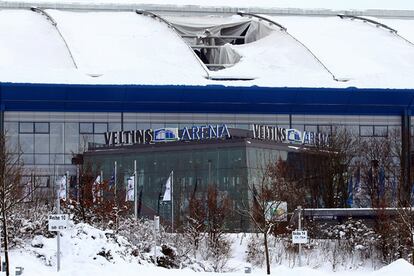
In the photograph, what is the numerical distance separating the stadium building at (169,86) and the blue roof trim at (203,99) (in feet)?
0.21

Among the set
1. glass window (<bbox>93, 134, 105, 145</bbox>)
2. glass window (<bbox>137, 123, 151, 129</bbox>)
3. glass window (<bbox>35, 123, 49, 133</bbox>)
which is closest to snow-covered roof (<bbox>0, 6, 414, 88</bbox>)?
glass window (<bbox>137, 123, 151, 129</bbox>)

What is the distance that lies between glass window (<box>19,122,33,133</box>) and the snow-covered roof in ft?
11.9

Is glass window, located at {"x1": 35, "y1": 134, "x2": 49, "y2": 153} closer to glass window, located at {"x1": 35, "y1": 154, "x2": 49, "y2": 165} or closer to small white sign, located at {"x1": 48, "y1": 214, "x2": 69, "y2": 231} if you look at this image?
glass window, located at {"x1": 35, "y1": 154, "x2": 49, "y2": 165}

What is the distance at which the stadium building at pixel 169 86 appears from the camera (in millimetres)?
82188

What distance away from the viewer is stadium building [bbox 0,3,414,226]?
8219cm

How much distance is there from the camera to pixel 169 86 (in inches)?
3236

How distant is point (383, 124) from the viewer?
289 ft

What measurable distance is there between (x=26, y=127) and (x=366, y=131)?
22377 millimetres

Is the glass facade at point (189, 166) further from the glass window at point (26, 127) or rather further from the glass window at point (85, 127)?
the glass window at point (26, 127)

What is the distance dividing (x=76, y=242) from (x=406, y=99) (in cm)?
3907

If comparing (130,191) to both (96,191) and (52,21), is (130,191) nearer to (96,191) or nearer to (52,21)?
(96,191)

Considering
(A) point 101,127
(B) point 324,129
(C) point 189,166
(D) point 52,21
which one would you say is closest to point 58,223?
(C) point 189,166

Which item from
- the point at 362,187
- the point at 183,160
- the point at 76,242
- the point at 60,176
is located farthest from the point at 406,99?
the point at 76,242

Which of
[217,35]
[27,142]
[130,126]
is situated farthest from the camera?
[217,35]
